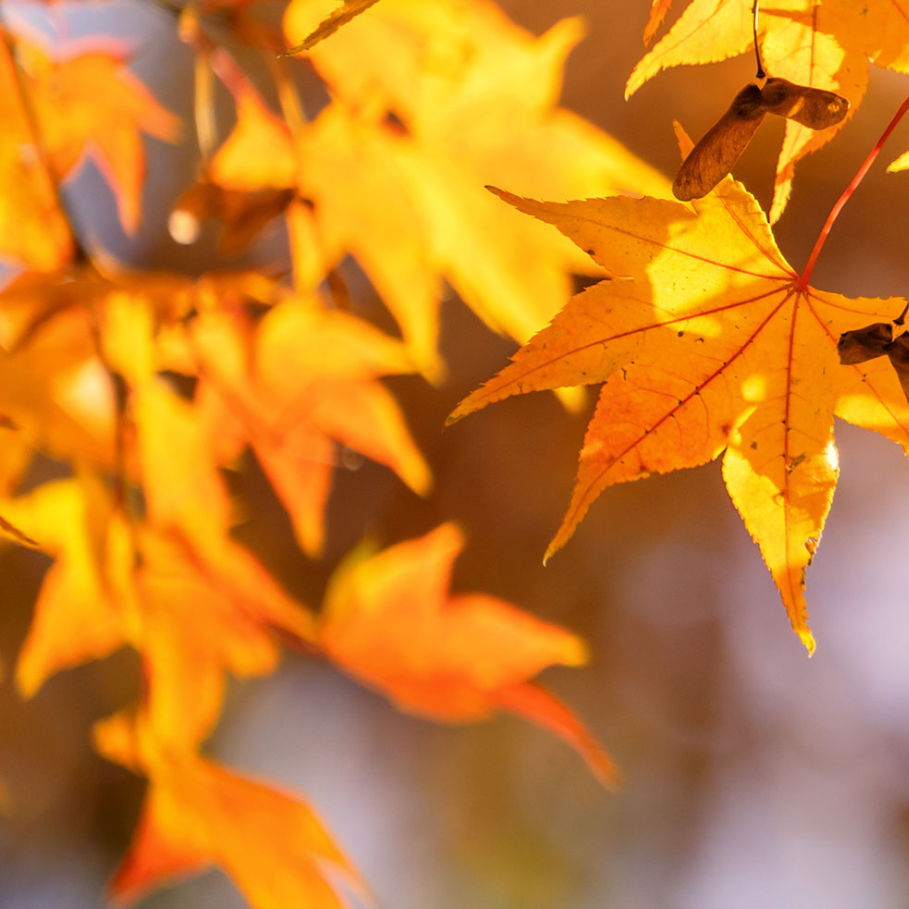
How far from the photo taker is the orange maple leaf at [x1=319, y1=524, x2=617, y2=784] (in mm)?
622

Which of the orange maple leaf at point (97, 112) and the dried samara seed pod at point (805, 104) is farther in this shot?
the orange maple leaf at point (97, 112)

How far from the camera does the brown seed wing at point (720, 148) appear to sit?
0.74ft

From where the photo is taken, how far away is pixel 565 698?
1.17 m

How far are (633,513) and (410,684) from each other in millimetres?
614

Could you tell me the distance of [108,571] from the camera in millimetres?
579

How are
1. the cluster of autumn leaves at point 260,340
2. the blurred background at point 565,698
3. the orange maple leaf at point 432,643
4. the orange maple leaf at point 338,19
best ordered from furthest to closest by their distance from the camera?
the blurred background at point 565,698 < the orange maple leaf at point 432,643 < the cluster of autumn leaves at point 260,340 < the orange maple leaf at point 338,19

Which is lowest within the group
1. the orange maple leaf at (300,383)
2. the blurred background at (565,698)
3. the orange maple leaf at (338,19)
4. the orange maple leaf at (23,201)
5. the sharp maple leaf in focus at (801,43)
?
the blurred background at (565,698)

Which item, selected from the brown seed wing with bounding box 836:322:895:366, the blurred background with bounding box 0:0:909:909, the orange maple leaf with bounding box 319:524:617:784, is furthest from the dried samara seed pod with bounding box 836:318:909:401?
the blurred background with bounding box 0:0:909:909

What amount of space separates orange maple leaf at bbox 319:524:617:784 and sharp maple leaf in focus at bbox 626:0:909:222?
0.43 m

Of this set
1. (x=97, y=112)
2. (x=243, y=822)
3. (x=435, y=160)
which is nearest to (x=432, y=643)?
(x=243, y=822)

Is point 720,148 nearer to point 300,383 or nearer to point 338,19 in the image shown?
point 338,19

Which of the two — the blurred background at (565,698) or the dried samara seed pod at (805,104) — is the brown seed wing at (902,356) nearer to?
the dried samara seed pod at (805,104)

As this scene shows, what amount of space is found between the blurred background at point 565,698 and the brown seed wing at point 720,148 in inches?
32.3

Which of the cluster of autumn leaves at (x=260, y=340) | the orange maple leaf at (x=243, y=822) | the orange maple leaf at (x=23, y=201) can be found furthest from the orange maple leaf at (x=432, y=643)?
the orange maple leaf at (x=23, y=201)
